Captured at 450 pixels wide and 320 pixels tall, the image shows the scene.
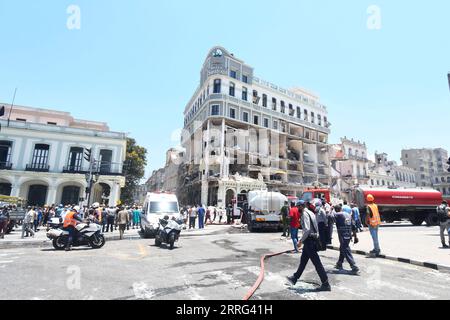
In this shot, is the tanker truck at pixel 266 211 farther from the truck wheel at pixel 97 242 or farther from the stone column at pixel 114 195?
the stone column at pixel 114 195

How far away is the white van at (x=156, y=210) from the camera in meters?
14.9

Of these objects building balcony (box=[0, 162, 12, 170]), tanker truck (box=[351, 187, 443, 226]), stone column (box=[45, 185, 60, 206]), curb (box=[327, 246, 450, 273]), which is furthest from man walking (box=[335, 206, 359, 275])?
building balcony (box=[0, 162, 12, 170])

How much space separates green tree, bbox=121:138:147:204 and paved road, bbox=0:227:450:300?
1401 inches

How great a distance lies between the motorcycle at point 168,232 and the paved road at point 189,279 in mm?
1949

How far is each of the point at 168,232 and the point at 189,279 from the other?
17.5 feet

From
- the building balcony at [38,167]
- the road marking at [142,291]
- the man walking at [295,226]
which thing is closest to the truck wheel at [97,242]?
the road marking at [142,291]

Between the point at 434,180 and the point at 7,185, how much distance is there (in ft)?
347

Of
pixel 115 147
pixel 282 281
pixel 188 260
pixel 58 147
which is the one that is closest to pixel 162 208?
pixel 188 260

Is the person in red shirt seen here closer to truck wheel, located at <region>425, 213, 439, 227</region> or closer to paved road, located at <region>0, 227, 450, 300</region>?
paved road, located at <region>0, 227, 450, 300</region>

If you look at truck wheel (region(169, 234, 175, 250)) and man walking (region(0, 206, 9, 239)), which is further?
man walking (region(0, 206, 9, 239))

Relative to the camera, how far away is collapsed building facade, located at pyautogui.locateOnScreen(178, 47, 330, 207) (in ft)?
128

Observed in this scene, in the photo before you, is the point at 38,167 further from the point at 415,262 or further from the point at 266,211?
the point at 415,262

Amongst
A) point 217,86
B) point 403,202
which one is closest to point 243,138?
point 217,86
